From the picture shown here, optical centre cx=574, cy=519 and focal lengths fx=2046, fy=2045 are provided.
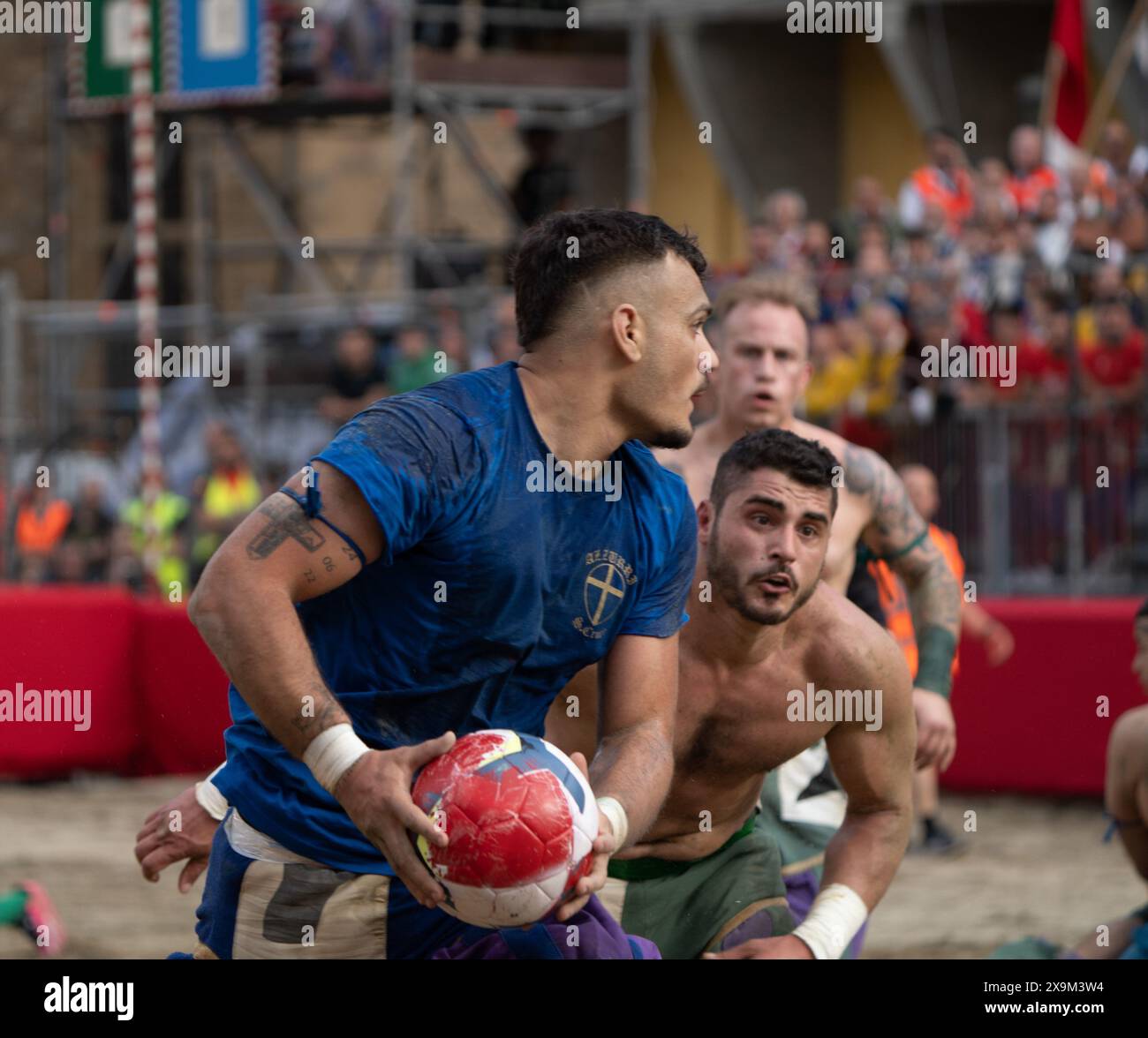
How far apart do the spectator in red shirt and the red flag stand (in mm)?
3962

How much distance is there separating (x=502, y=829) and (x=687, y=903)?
193 cm

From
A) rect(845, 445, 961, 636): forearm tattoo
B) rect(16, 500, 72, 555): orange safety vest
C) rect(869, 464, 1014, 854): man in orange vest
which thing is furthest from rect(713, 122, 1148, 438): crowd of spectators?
rect(16, 500, 72, 555): orange safety vest

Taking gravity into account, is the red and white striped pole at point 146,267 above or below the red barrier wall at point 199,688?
above

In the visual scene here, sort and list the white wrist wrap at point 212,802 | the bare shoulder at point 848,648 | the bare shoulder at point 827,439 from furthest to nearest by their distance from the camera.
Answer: the bare shoulder at point 827,439 → the bare shoulder at point 848,648 → the white wrist wrap at point 212,802

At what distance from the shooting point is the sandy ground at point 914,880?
26.8 ft

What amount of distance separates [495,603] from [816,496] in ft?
4.11

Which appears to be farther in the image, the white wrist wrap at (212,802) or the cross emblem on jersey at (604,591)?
the white wrist wrap at (212,802)

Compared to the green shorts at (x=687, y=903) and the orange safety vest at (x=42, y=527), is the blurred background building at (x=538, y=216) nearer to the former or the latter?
the orange safety vest at (x=42, y=527)

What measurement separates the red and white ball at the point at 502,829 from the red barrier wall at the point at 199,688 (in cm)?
704

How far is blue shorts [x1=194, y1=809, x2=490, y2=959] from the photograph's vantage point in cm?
388

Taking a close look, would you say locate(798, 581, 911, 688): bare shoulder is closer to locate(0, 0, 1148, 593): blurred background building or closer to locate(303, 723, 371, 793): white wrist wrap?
locate(303, 723, 371, 793): white wrist wrap

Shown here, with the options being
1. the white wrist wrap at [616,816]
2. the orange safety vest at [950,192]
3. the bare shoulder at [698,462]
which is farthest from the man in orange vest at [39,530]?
the white wrist wrap at [616,816]

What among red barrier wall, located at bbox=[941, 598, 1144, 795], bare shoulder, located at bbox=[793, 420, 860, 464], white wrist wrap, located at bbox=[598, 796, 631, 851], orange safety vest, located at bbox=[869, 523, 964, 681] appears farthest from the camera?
red barrier wall, located at bbox=[941, 598, 1144, 795]
